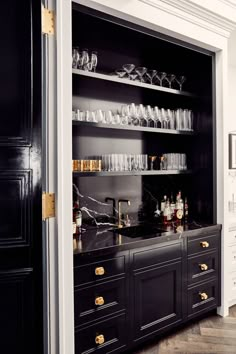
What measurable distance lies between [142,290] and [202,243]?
76 cm

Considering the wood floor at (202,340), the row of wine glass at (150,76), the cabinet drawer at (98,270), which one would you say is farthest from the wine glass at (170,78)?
the wood floor at (202,340)

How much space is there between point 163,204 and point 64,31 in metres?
1.84

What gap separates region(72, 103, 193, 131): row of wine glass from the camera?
2.51 m

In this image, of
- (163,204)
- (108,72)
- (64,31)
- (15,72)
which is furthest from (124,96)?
(15,72)

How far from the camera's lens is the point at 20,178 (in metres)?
1.52

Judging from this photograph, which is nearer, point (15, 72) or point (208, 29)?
point (15, 72)

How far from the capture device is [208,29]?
2.80 metres

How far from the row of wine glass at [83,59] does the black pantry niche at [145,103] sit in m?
0.25

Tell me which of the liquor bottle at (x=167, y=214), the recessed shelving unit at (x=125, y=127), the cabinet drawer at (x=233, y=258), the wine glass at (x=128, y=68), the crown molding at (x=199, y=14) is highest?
the crown molding at (x=199, y=14)

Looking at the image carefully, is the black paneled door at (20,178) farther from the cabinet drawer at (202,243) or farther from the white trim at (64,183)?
the cabinet drawer at (202,243)

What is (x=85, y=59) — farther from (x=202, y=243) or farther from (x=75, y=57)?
(x=202, y=243)

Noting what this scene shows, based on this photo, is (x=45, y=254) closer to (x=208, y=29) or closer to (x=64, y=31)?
(x=64, y=31)

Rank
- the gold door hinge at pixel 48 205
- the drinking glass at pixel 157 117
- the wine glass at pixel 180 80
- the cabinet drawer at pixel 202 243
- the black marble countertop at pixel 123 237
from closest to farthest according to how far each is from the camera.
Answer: the gold door hinge at pixel 48 205 < the black marble countertop at pixel 123 237 < the cabinet drawer at pixel 202 243 < the drinking glass at pixel 157 117 < the wine glass at pixel 180 80

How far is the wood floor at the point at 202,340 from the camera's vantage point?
95.3 inches
